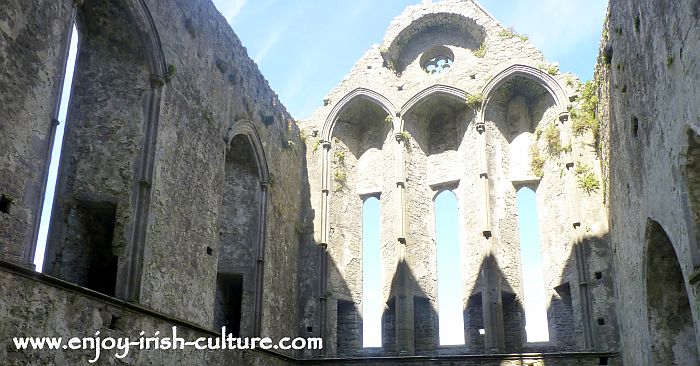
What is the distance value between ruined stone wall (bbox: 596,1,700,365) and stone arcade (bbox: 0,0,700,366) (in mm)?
37

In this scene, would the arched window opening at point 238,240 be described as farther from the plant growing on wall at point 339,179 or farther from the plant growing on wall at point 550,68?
Answer: the plant growing on wall at point 550,68

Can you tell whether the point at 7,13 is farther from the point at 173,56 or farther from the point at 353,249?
the point at 353,249

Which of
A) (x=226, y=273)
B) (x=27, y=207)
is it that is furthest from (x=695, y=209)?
(x=226, y=273)

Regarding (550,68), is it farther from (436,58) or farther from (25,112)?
(25,112)

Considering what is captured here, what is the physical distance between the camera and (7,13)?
6.30 m

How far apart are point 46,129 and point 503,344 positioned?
9.36 meters

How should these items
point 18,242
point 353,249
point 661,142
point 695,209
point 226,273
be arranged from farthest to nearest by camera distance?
point 353,249 → point 226,273 → point 661,142 → point 695,209 → point 18,242

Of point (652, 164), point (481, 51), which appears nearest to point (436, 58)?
point (481, 51)

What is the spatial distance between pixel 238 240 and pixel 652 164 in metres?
6.97

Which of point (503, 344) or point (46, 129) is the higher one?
point (46, 129)

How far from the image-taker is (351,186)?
607 inches

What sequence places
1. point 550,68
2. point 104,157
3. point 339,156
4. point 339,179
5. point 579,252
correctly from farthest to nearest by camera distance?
1. point 339,156
2. point 339,179
3. point 550,68
4. point 579,252
5. point 104,157

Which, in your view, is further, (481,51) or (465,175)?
(481,51)

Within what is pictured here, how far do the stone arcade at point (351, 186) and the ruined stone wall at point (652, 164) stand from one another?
0.12 ft
